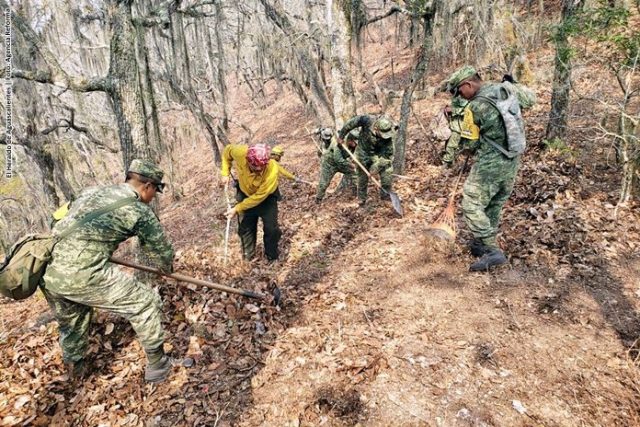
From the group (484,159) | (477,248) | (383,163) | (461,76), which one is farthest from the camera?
(383,163)

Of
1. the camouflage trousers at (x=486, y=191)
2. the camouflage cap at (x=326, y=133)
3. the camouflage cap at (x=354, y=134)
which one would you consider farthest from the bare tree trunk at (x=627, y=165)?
the camouflage cap at (x=326, y=133)

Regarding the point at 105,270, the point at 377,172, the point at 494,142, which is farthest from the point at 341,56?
the point at 105,270

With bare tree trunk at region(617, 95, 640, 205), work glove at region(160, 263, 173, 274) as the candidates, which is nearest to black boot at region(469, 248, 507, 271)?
bare tree trunk at region(617, 95, 640, 205)

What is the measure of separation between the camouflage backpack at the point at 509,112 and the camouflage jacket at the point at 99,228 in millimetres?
3720

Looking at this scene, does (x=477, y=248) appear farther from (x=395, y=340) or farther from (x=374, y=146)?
(x=374, y=146)

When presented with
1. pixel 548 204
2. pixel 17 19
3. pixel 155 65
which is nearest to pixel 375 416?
pixel 548 204

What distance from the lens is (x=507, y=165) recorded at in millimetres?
4527

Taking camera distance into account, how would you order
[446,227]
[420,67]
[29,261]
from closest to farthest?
[29,261]
[446,227]
[420,67]

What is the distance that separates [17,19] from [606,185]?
30.5 feet

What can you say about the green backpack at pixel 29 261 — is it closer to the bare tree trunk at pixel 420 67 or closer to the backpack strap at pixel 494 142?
the backpack strap at pixel 494 142

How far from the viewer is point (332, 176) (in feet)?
27.6

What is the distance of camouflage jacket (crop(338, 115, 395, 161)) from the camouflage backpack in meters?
2.93

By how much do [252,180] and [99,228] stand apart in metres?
2.31

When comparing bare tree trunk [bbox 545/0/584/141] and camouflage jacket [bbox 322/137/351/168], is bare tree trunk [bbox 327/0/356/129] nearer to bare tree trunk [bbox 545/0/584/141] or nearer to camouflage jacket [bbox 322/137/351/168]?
camouflage jacket [bbox 322/137/351/168]
